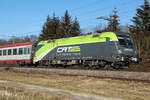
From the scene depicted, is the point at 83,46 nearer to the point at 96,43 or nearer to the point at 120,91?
the point at 96,43

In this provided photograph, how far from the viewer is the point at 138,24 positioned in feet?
138

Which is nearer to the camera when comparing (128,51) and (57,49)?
(128,51)

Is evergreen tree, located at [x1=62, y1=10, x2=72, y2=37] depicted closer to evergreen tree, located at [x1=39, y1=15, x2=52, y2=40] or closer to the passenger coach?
evergreen tree, located at [x1=39, y1=15, x2=52, y2=40]

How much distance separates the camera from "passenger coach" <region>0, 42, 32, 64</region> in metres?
27.6

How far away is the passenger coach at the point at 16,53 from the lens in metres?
27.6

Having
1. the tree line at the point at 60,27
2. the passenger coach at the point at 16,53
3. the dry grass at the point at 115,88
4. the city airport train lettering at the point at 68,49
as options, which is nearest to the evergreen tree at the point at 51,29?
the tree line at the point at 60,27

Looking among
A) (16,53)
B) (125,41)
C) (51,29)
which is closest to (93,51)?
(125,41)

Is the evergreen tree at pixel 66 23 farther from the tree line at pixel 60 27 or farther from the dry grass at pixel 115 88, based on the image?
the dry grass at pixel 115 88

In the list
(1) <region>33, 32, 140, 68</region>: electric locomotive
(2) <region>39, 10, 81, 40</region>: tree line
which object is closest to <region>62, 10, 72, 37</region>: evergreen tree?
(2) <region>39, 10, 81, 40</region>: tree line

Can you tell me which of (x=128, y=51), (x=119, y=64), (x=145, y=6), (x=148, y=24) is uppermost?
(x=145, y=6)

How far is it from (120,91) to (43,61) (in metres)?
16.3

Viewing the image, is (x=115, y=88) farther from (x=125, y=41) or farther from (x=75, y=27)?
(x=75, y=27)

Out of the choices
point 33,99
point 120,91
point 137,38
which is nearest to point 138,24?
point 137,38

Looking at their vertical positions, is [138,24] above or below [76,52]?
above
